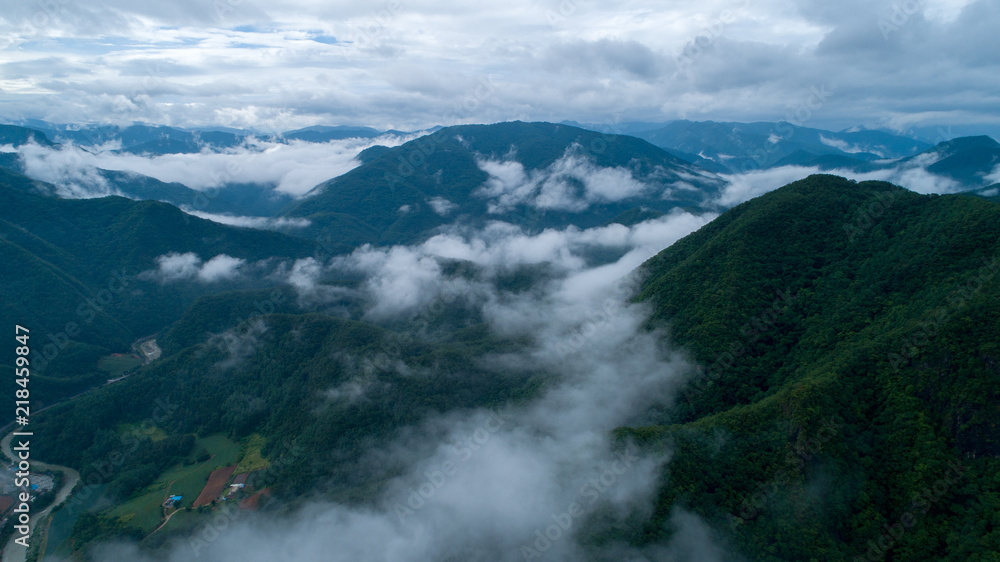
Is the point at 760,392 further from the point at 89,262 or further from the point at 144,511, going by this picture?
the point at 89,262

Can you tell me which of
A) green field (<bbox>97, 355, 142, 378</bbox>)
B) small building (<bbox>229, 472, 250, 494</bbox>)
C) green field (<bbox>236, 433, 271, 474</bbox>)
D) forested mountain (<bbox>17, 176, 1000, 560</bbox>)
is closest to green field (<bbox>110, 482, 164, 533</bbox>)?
forested mountain (<bbox>17, 176, 1000, 560</bbox>)

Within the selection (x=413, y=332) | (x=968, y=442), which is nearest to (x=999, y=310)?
(x=968, y=442)

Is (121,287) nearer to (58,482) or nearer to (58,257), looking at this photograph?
(58,257)

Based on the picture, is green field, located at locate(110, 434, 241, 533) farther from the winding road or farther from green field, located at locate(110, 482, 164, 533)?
the winding road

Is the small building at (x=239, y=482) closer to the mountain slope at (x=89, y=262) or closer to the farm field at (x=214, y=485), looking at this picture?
the farm field at (x=214, y=485)

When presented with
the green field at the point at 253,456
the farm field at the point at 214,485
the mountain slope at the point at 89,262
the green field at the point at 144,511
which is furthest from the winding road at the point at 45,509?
the mountain slope at the point at 89,262

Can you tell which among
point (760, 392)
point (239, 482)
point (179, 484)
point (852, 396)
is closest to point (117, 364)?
point (179, 484)
